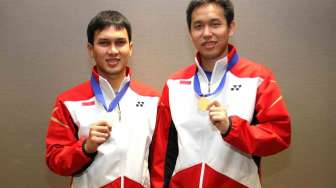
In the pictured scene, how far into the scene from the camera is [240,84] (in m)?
1.56

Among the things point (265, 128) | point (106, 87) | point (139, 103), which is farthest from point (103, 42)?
point (265, 128)

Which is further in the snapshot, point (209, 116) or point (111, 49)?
point (111, 49)

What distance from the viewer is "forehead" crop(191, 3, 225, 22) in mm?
1573

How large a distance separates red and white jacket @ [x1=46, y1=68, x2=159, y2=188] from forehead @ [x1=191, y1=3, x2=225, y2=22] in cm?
41

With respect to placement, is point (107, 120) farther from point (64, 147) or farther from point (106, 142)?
point (64, 147)

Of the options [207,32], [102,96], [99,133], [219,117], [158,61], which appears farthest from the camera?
[158,61]

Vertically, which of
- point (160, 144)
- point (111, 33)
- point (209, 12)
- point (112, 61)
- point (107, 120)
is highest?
point (209, 12)

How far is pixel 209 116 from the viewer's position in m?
1.45

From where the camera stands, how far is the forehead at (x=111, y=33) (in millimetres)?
1654

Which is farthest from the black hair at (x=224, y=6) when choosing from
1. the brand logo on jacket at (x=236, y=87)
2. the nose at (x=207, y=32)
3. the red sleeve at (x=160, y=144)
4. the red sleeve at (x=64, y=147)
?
the red sleeve at (x=64, y=147)

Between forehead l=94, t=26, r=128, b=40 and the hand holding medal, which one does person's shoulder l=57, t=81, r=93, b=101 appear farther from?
the hand holding medal

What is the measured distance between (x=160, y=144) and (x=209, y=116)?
1.01 ft

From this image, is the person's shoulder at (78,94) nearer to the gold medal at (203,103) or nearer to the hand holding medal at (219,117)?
the gold medal at (203,103)

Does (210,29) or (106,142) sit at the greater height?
(210,29)
